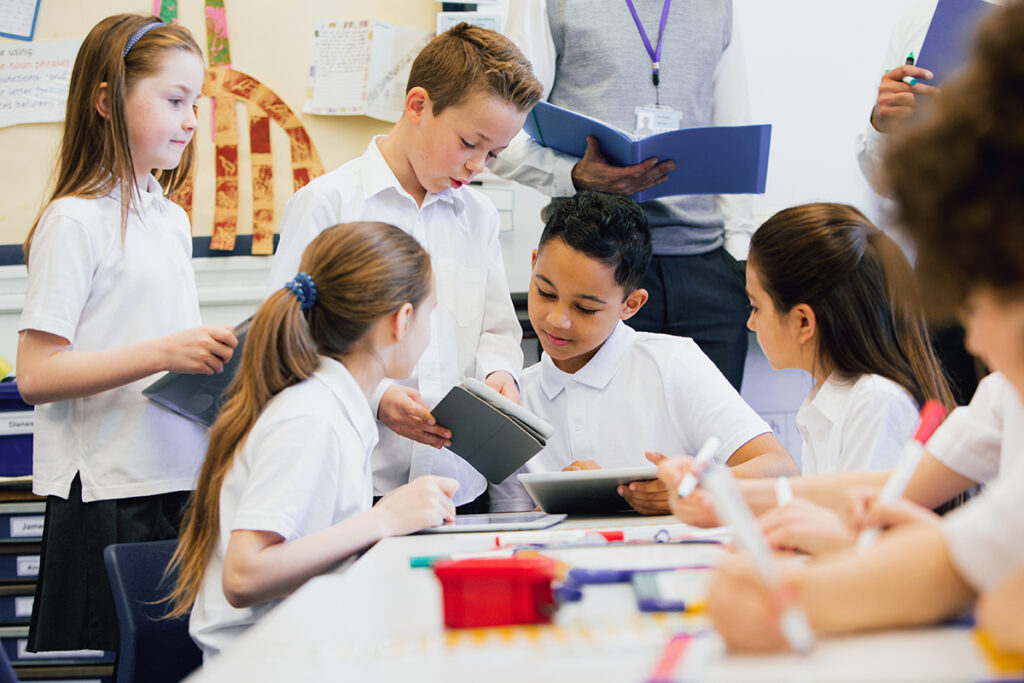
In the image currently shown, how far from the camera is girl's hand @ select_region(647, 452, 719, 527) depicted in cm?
96

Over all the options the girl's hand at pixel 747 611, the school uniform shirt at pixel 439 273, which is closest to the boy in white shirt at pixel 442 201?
the school uniform shirt at pixel 439 273

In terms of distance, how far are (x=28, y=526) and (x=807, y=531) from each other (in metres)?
2.12

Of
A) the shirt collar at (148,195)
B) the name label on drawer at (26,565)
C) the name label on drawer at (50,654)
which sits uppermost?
the shirt collar at (148,195)

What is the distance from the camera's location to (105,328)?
1.63m

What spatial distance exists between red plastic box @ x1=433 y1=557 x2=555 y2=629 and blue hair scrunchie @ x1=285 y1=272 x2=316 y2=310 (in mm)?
704

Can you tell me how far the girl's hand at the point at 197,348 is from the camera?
1521 millimetres

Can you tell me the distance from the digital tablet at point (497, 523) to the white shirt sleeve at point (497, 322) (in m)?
0.46

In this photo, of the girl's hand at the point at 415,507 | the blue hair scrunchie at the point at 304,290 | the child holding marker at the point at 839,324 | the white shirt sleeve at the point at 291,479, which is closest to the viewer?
the white shirt sleeve at the point at 291,479

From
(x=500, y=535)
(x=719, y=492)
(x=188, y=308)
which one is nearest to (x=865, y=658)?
(x=719, y=492)

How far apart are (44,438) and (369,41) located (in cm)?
167

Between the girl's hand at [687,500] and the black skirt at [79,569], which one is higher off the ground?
the girl's hand at [687,500]

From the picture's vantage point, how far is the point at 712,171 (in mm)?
1835

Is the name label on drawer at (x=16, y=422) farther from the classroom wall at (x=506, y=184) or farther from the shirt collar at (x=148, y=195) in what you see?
the shirt collar at (x=148, y=195)

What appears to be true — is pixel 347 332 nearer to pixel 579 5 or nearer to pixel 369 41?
pixel 579 5
